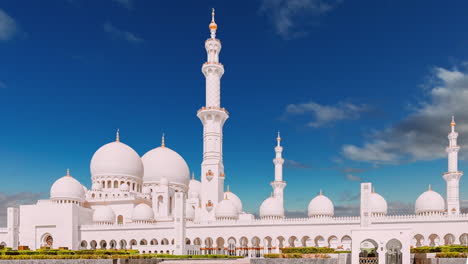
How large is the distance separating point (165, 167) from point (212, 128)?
10.8 m

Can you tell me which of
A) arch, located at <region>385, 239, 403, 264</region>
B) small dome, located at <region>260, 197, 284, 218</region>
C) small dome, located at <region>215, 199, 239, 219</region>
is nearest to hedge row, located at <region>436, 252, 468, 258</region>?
arch, located at <region>385, 239, 403, 264</region>

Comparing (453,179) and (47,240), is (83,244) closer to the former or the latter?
(47,240)

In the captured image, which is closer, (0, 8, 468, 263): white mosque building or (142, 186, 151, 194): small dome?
(0, 8, 468, 263): white mosque building

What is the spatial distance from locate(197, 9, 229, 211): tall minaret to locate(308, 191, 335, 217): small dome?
32.9 ft

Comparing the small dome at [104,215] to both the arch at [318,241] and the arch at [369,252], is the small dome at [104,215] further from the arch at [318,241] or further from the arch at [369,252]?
the arch at [369,252]

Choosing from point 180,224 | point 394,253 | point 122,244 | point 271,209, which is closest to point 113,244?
point 122,244

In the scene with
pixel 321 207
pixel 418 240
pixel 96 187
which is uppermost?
pixel 96 187

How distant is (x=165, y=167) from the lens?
197ft

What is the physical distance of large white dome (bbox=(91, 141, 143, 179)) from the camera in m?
56.7

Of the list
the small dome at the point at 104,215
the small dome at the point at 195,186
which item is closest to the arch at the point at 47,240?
the small dome at the point at 104,215

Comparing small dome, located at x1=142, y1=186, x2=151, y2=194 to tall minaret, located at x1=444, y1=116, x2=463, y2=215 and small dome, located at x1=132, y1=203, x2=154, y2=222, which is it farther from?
tall minaret, located at x1=444, y1=116, x2=463, y2=215

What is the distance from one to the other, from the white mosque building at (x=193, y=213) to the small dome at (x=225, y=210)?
101 millimetres

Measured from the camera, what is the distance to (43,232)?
5253cm

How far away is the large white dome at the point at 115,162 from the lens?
56656 mm
